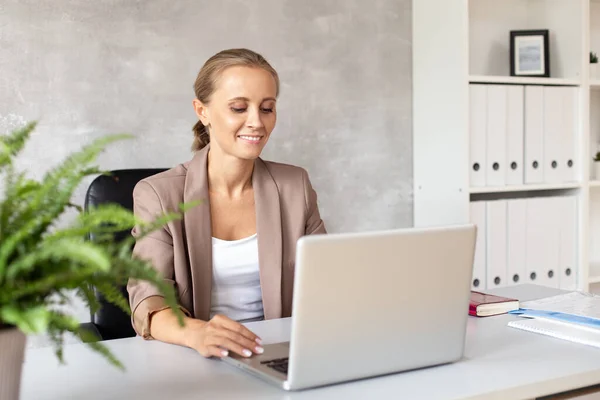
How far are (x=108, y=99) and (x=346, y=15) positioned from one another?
41.2 inches

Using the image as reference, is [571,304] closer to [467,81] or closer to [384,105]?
[467,81]

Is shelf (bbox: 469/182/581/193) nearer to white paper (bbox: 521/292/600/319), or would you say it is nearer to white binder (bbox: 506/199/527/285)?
white binder (bbox: 506/199/527/285)

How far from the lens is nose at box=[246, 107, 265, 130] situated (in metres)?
2.08


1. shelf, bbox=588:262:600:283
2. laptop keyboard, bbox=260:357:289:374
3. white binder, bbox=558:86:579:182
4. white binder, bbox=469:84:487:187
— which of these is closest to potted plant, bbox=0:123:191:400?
laptop keyboard, bbox=260:357:289:374

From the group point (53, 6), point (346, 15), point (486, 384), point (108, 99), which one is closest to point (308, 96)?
point (346, 15)

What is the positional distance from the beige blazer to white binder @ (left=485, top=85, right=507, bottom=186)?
1139 mm

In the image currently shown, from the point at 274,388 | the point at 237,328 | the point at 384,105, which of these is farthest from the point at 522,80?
the point at 274,388

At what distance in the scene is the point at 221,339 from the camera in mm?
1467

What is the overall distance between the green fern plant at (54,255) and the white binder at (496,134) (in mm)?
2249

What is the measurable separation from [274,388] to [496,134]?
2054mm

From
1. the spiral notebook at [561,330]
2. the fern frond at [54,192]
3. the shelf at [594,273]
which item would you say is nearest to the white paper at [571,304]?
the spiral notebook at [561,330]

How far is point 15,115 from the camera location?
8.22ft

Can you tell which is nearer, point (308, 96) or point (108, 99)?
point (108, 99)

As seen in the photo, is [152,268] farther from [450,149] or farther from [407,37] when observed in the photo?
[407,37]
